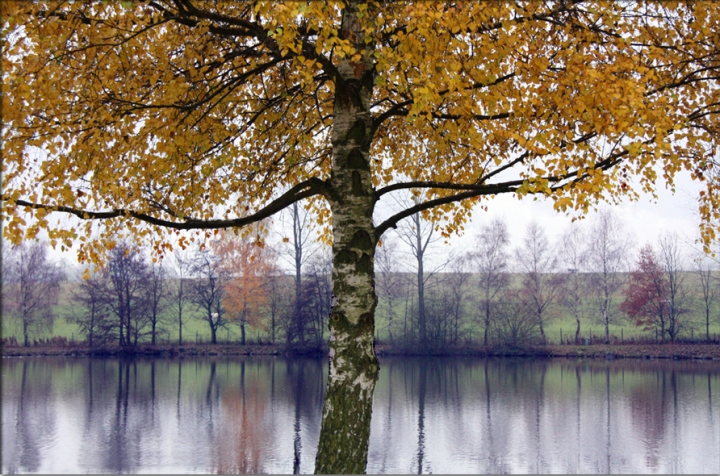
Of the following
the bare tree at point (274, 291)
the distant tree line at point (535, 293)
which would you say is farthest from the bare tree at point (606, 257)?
the bare tree at point (274, 291)

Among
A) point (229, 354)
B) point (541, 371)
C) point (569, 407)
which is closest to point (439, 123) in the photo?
point (569, 407)

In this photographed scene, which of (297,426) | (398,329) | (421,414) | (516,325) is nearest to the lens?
(297,426)

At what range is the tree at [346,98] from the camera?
6.20m

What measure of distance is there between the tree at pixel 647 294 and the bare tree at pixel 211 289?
1229 inches

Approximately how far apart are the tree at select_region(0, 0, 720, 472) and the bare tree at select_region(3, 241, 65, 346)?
5110 centimetres

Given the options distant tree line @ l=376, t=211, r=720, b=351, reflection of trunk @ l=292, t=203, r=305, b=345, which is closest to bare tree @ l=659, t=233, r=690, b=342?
distant tree line @ l=376, t=211, r=720, b=351

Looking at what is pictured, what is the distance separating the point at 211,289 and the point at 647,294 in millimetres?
33889

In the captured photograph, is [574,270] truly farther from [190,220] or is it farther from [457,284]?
[190,220]

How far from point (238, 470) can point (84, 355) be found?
3524 cm

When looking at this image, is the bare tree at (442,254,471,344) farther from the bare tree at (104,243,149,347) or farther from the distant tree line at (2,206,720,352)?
the bare tree at (104,243,149,347)

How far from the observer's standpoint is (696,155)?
343 inches

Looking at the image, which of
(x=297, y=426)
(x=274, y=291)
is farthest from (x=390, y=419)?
(x=274, y=291)

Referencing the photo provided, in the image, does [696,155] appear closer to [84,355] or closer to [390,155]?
[390,155]

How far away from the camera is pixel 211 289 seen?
5241cm
